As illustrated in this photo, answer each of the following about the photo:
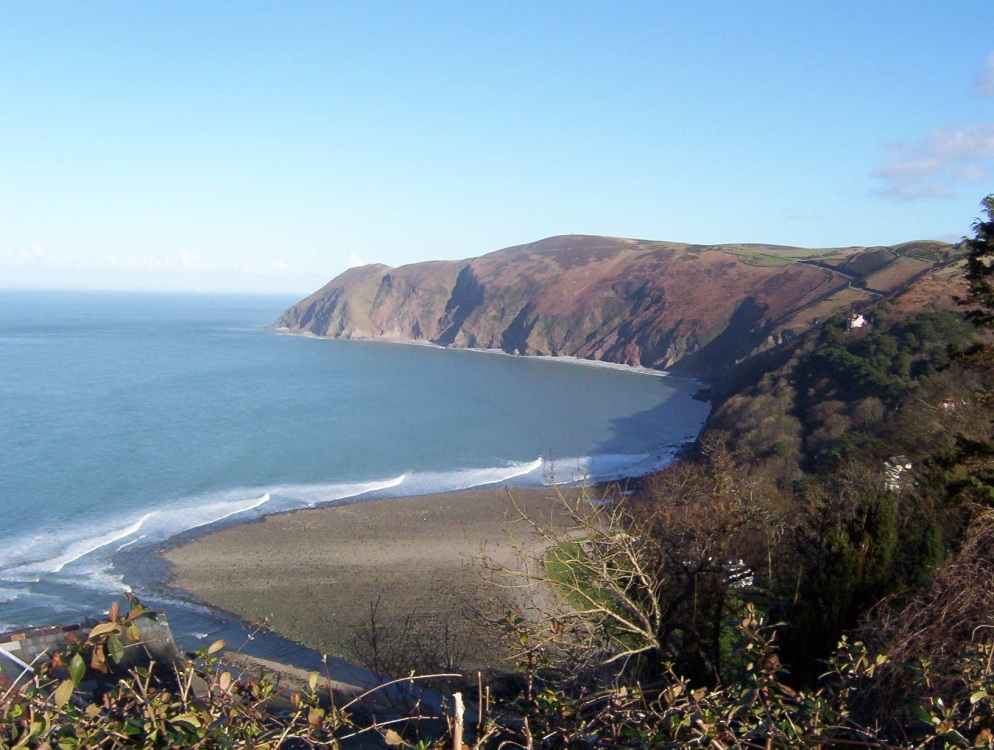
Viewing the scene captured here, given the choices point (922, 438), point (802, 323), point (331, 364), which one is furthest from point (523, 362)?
point (922, 438)

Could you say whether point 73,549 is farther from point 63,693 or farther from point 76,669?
point 63,693

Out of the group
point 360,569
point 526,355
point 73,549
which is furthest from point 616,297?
point 73,549

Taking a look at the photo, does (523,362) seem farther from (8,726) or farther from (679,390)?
(8,726)

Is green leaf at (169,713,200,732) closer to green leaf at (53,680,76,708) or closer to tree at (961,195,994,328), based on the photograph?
green leaf at (53,680,76,708)

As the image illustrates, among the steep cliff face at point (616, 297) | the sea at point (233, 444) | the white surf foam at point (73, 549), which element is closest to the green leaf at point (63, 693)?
the sea at point (233, 444)

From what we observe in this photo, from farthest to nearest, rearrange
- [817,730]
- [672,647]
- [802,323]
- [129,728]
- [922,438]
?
[802,323] < [922,438] < [672,647] < [817,730] < [129,728]

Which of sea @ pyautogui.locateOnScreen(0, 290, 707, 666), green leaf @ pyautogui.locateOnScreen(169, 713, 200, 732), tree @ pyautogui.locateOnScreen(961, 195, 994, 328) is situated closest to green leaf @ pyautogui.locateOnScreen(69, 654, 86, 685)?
green leaf @ pyautogui.locateOnScreen(169, 713, 200, 732)
